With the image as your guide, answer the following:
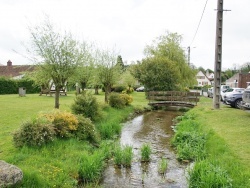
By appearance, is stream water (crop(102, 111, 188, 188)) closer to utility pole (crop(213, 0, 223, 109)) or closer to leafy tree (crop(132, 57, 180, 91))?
utility pole (crop(213, 0, 223, 109))

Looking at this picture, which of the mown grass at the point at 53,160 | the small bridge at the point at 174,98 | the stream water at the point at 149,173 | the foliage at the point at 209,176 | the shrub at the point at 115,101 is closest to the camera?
the foliage at the point at 209,176

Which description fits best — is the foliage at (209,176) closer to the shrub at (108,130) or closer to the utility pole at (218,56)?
the shrub at (108,130)

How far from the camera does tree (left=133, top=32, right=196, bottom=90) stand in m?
31.2

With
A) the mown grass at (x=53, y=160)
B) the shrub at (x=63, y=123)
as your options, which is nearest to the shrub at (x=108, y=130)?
the mown grass at (x=53, y=160)

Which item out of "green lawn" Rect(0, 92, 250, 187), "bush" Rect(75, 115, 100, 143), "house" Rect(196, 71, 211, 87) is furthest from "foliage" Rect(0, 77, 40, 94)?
"house" Rect(196, 71, 211, 87)

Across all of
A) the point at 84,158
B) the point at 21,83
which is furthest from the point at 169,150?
the point at 21,83

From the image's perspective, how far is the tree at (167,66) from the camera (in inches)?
1229

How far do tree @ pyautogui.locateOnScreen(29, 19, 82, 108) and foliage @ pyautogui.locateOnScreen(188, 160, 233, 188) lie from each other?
33.4ft

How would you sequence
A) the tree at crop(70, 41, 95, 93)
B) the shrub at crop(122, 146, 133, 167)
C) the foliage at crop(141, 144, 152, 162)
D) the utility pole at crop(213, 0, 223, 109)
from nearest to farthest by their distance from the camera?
the shrub at crop(122, 146, 133, 167) < the foliage at crop(141, 144, 152, 162) < the tree at crop(70, 41, 95, 93) < the utility pole at crop(213, 0, 223, 109)

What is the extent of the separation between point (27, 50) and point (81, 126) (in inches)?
281

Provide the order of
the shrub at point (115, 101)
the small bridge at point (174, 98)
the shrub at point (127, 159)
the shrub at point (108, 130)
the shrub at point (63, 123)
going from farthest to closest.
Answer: the small bridge at point (174, 98) → the shrub at point (115, 101) → the shrub at point (108, 130) → the shrub at point (63, 123) → the shrub at point (127, 159)

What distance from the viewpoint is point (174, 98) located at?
26.0 m

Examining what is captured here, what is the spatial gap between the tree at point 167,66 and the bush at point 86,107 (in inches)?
717

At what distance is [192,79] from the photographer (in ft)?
Answer: 125
